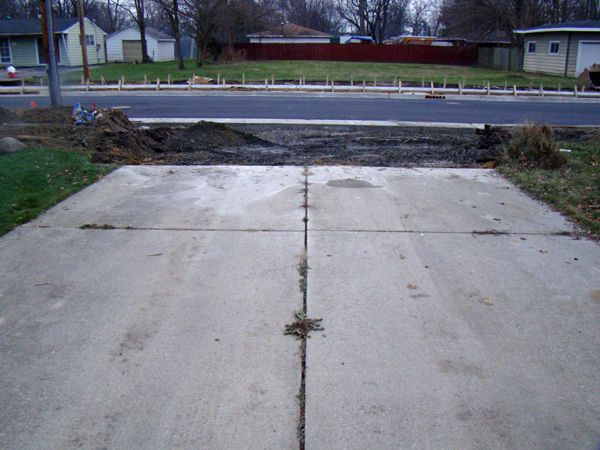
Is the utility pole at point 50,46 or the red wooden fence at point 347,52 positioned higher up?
the red wooden fence at point 347,52

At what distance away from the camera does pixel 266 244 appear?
6672mm

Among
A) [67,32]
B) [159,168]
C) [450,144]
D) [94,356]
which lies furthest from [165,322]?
[67,32]

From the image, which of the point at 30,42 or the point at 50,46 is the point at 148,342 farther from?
the point at 30,42

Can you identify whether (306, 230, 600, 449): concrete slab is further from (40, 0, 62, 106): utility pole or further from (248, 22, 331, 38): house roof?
(248, 22, 331, 38): house roof

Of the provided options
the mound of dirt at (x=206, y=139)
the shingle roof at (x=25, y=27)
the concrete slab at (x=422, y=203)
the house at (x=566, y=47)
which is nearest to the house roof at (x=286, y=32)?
the shingle roof at (x=25, y=27)

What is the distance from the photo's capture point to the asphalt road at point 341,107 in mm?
20672

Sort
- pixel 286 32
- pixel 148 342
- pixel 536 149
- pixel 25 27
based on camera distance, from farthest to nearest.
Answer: pixel 286 32
pixel 25 27
pixel 536 149
pixel 148 342

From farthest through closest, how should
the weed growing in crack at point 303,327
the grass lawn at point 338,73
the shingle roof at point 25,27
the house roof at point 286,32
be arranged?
the house roof at point 286,32, the shingle roof at point 25,27, the grass lawn at point 338,73, the weed growing in crack at point 303,327

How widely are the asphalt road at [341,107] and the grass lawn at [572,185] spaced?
27.1 ft

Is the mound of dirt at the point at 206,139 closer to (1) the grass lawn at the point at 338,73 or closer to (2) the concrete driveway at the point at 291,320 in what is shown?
(2) the concrete driveway at the point at 291,320

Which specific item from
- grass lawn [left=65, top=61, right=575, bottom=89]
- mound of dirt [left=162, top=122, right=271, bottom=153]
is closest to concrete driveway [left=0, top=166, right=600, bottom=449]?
mound of dirt [left=162, top=122, right=271, bottom=153]

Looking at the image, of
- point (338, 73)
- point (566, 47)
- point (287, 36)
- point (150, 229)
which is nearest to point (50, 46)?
point (150, 229)

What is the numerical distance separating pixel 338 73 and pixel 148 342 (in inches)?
1579

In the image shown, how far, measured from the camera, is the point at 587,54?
4031cm
